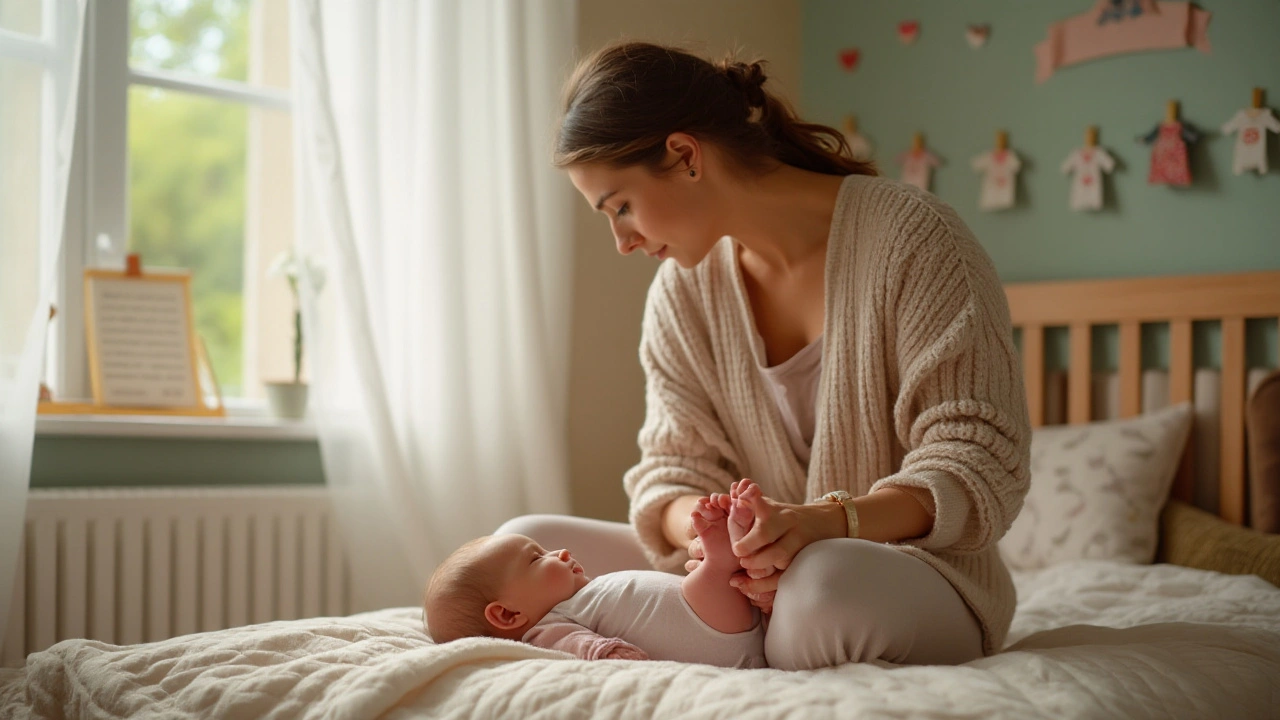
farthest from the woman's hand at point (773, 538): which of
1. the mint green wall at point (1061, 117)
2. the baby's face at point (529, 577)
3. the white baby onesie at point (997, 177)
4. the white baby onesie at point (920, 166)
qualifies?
the white baby onesie at point (920, 166)

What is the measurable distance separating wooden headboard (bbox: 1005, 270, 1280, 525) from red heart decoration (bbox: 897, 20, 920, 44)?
0.74 meters

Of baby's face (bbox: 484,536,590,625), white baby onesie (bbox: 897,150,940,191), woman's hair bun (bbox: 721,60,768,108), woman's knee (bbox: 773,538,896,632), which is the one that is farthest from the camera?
white baby onesie (bbox: 897,150,940,191)

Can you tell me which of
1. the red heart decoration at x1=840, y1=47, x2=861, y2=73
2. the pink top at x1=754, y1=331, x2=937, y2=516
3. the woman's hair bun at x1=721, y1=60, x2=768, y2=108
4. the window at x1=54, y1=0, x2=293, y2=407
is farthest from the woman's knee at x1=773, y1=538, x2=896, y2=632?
the red heart decoration at x1=840, y1=47, x2=861, y2=73

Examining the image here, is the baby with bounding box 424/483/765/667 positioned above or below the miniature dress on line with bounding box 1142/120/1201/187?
below

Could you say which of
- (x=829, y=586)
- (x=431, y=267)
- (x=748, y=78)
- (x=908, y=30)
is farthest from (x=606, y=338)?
(x=829, y=586)

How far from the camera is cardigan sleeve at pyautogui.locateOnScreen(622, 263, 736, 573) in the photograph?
5.18 ft

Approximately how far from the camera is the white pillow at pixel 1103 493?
2.13m

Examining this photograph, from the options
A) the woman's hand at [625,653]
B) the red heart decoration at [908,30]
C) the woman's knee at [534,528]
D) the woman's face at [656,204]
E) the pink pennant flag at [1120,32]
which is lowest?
the woman's hand at [625,653]

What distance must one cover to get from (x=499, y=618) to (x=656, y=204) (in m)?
0.59

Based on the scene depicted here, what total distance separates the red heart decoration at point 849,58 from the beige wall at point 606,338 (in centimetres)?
36

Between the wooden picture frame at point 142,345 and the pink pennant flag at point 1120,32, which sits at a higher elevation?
the pink pennant flag at point 1120,32

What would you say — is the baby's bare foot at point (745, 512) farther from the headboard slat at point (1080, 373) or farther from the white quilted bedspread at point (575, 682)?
the headboard slat at point (1080, 373)

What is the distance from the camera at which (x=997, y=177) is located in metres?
2.64

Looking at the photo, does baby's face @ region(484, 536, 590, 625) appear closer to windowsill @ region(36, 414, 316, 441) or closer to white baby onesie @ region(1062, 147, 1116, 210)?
windowsill @ region(36, 414, 316, 441)
